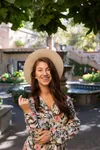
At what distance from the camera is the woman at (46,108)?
7.31 feet

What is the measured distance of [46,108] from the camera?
2.36m

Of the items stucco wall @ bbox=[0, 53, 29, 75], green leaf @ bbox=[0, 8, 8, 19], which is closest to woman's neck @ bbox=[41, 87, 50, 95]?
green leaf @ bbox=[0, 8, 8, 19]

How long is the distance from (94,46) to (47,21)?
42.0m

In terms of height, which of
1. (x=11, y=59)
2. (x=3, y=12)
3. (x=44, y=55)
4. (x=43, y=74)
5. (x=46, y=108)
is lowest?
(x=11, y=59)

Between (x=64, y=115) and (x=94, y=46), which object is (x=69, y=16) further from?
(x=94, y=46)

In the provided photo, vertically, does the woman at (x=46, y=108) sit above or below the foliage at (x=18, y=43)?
below

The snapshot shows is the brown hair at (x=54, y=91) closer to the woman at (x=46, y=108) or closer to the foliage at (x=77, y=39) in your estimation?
the woman at (x=46, y=108)

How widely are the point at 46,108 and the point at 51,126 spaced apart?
0.50 feet

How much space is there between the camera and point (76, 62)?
31969 mm

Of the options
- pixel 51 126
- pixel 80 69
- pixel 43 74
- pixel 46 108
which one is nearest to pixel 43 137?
A: pixel 51 126

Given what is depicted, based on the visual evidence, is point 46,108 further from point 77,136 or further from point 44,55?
point 77,136

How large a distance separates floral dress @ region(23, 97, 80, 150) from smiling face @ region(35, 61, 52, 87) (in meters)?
0.18

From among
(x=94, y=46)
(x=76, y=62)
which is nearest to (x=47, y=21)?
(x=76, y=62)

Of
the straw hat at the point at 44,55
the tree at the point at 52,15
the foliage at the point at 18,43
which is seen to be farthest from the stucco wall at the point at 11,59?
the straw hat at the point at 44,55
